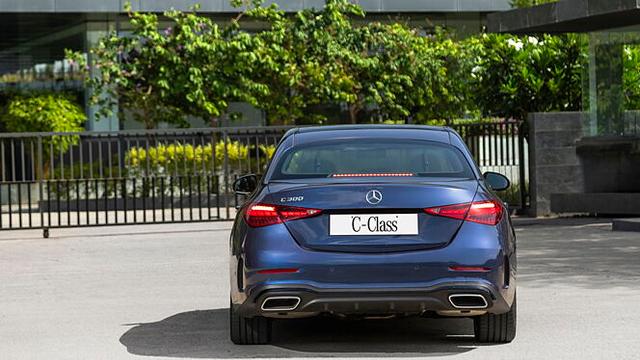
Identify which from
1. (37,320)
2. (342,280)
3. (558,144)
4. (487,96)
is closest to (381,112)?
(487,96)

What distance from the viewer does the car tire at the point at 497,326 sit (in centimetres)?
877

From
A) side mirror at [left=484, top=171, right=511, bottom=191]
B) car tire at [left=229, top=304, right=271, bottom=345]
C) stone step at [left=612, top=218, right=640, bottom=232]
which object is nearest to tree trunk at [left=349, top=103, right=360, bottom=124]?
stone step at [left=612, top=218, right=640, bottom=232]

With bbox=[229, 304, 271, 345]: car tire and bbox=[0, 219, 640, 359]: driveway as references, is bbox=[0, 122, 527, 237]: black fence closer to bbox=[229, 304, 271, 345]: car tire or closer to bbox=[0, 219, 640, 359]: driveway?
bbox=[0, 219, 640, 359]: driveway

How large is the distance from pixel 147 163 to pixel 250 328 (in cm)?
1340

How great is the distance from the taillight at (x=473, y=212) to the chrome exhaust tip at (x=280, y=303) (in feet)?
2.92

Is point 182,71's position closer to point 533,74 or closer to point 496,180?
point 533,74

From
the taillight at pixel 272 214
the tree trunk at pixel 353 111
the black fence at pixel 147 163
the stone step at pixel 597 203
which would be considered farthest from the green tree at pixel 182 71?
the taillight at pixel 272 214

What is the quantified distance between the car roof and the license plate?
1106 mm

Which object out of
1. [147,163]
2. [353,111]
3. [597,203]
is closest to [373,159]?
[597,203]

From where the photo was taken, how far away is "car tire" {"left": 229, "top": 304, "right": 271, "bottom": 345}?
8.84 metres

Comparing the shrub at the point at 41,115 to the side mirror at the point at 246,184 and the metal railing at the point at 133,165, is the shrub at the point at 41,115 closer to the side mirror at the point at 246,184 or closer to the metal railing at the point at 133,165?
the metal railing at the point at 133,165

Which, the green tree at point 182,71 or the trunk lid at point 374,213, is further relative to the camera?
the green tree at point 182,71

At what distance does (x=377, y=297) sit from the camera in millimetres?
8188

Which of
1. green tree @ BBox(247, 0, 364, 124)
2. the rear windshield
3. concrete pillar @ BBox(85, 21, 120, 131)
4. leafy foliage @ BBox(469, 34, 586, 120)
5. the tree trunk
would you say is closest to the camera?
the rear windshield
